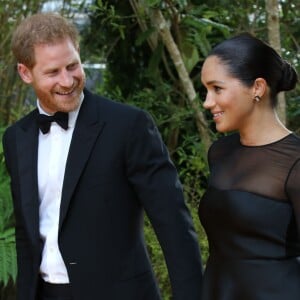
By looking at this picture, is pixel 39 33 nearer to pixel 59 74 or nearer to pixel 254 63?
pixel 59 74

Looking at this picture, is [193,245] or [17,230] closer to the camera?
[193,245]

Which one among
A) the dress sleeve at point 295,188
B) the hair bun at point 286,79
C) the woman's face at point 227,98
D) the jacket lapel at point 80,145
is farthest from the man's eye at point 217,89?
the jacket lapel at point 80,145

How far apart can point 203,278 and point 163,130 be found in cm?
232

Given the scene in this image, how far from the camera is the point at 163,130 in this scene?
4605 millimetres

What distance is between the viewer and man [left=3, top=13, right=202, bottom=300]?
2436 millimetres

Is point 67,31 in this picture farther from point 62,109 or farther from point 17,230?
point 17,230

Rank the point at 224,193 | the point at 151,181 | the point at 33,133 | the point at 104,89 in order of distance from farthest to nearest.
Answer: the point at 104,89 < the point at 33,133 < the point at 151,181 < the point at 224,193

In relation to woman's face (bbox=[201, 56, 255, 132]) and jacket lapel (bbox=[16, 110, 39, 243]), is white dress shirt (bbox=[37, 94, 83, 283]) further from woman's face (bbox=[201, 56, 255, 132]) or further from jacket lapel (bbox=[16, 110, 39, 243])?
woman's face (bbox=[201, 56, 255, 132])

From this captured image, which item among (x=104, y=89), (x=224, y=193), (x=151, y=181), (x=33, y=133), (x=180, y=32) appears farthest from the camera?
(x=104, y=89)

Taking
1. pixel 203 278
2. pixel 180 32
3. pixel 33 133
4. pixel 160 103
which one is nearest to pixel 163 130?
pixel 160 103

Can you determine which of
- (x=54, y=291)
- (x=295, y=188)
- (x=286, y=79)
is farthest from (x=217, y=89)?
(x=54, y=291)

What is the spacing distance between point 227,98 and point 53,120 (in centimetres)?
63

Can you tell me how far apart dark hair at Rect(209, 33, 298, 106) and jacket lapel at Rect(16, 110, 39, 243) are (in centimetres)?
71

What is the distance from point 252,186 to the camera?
7.05 feet
